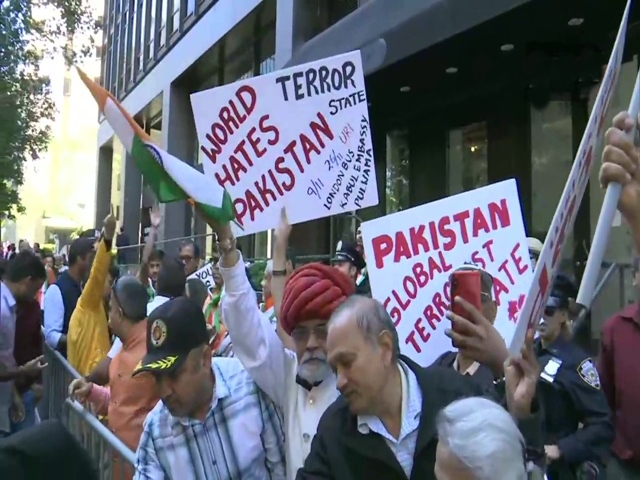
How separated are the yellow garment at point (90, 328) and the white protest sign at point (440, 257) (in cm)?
216

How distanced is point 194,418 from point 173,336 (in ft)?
0.98

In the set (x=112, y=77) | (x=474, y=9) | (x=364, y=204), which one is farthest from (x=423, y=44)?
(x=112, y=77)

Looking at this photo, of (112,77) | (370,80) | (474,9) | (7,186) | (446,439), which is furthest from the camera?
(112,77)

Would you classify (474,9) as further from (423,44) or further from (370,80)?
(370,80)

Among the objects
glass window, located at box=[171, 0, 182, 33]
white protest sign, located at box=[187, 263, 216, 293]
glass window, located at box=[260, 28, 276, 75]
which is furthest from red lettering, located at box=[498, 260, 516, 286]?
glass window, located at box=[171, 0, 182, 33]

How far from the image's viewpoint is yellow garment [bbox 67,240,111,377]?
563cm

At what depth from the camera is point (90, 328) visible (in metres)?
5.66

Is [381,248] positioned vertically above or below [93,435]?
above

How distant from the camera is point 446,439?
2.12 metres

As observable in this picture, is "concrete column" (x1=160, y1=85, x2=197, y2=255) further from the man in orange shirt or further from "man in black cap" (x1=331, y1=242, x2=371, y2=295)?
the man in orange shirt

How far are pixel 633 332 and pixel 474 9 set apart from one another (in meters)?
4.75

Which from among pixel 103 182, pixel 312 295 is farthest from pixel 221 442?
pixel 103 182

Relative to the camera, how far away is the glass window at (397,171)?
13.2 metres

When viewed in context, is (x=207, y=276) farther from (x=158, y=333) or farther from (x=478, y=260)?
(x=158, y=333)
